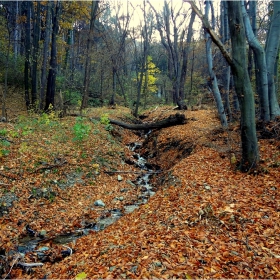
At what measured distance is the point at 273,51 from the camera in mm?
6695

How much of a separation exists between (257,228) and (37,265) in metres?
3.43

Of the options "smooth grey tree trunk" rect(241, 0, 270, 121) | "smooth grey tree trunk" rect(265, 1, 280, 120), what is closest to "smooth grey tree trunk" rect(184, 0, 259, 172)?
"smooth grey tree trunk" rect(241, 0, 270, 121)

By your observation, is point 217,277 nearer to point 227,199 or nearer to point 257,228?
point 257,228

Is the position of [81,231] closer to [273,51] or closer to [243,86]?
[243,86]

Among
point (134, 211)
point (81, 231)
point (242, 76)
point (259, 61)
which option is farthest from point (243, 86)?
point (81, 231)

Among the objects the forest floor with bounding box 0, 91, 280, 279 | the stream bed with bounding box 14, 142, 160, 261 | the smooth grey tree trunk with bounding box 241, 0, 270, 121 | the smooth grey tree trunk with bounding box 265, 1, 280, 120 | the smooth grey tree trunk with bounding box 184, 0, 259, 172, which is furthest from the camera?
the smooth grey tree trunk with bounding box 265, 1, 280, 120

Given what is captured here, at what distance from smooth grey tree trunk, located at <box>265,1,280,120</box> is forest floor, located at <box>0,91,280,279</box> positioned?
1.84ft

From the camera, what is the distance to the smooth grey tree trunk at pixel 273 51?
6.51m

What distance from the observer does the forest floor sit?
3.06 meters

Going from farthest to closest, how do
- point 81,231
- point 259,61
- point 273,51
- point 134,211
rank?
point 273,51, point 259,61, point 134,211, point 81,231

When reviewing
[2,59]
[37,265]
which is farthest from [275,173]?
[2,59]

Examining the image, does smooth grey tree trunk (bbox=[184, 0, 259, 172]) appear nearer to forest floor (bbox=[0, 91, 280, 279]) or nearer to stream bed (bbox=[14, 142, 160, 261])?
forest floor (bbox=[0, 91, 280, 279])

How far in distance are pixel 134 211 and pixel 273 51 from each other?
583 centimetres

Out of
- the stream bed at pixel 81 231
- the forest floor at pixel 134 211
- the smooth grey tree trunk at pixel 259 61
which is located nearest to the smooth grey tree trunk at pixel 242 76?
the forest floor at pixel 134 211
